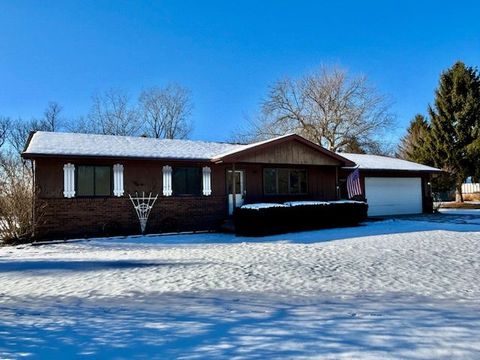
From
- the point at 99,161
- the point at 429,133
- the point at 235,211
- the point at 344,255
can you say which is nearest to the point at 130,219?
the point at 99,161

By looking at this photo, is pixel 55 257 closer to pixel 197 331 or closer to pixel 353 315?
pixel 197 331

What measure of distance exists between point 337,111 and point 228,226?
23.0m

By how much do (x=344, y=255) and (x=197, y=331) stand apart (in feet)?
18.5

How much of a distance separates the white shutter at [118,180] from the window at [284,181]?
19.7 feet

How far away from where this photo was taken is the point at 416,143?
113 feet

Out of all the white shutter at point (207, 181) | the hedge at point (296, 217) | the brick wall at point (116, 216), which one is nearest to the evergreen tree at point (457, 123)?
the hedge at point (296, 217)

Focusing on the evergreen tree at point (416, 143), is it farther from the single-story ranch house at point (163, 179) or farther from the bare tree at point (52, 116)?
the bare tree at point (52, 116)

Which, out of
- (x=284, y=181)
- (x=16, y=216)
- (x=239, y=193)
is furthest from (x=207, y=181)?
(x=16, y=216)

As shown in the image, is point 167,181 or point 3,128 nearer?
point 167,181

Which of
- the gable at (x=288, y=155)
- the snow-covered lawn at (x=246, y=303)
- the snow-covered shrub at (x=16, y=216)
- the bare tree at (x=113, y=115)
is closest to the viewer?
the snow-covered lawn at (x=246, y=303)

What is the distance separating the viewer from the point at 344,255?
8.98 metres

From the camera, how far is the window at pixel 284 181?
16.6 m

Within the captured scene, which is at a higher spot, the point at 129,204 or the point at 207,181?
the point at 207,181

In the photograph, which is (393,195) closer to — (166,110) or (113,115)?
(166,110)
